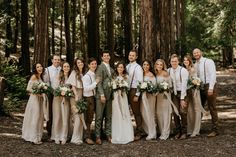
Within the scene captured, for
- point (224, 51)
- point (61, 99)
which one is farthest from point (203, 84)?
point (224, 51)

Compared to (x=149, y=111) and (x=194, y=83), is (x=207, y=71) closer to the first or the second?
(x=194, y=83)

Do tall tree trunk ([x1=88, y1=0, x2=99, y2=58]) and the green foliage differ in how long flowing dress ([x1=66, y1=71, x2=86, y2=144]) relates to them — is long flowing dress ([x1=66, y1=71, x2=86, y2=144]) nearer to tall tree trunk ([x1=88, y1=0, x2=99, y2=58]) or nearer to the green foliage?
the green foliage

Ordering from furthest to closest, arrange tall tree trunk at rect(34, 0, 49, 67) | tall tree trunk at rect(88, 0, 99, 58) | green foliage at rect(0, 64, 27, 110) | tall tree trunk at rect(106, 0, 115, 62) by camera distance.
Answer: tall tree trunk at rect(106, 0, 115, 62), tall tree trunk at rect(88, 0, 99, 58), green foliage at rect(0, 64, 27, 110), tall tree trunk at rect(34, 0, 49, 67)

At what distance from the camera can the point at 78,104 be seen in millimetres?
10078

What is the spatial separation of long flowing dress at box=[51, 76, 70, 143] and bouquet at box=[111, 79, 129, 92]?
1229 millimetres

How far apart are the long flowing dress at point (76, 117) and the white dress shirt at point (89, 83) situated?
15cm

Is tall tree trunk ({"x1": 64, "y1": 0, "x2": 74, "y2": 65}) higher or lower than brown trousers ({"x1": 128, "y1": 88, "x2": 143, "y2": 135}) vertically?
higher

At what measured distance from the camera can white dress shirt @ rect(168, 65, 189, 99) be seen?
10.4m

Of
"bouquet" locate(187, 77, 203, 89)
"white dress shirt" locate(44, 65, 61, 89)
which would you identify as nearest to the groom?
"white dress shirt" locate(44, 65, 61, 89)

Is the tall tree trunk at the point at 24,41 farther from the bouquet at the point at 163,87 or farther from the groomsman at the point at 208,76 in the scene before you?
the groomsman at the point at 208,76

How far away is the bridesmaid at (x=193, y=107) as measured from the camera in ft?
34.9

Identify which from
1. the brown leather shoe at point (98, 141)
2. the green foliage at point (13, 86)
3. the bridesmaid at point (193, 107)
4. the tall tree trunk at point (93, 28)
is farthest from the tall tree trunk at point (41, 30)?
the bridesmaid at point (193, 107)

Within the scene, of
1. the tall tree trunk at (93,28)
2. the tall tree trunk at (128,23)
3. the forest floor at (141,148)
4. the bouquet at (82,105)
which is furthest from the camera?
the tall tree trunk at (128,23)

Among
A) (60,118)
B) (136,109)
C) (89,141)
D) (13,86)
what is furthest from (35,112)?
(13,86)
